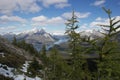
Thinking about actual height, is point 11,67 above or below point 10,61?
below

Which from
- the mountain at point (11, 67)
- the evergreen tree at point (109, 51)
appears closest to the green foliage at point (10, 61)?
the mountain at point (11, 67)

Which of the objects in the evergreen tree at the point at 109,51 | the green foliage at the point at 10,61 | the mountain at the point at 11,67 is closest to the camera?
the evergreen tree at the point at 109,51

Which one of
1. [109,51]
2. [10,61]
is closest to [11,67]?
[10,61]

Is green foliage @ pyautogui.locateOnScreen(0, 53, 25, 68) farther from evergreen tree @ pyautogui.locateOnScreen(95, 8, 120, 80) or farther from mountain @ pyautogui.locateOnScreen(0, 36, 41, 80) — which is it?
evergreen tree @ pyautogui.locateOnScreen(95, 8, 120, 80)

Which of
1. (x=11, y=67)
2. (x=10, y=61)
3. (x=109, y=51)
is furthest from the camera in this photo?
(x=10, y=61)

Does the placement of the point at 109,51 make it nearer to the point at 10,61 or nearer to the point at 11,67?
the point at 11,67

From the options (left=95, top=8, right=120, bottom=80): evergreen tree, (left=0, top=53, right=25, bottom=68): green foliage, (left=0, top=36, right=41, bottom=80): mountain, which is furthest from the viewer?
(left=0, top=53, right=25, bottom=68): green foliage

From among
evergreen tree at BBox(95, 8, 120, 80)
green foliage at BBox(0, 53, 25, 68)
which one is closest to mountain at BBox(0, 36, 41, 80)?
green foliage at BBox(0, 53, 25, 68)

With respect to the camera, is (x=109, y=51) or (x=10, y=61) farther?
(x=10, y=61)

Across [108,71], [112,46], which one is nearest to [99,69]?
[108,71]

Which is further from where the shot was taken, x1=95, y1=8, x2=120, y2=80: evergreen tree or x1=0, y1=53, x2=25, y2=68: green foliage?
x1=0, y1=53, x2=25, y2=68: green foliage

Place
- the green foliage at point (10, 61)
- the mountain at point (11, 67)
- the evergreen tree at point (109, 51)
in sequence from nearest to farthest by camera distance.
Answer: the evergreen tree at point (109, 51), the mountain at point (11, 67), the green foliage at point (10, 61)

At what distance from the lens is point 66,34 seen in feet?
87.9

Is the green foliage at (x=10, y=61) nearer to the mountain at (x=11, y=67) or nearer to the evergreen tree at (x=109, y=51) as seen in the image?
the mountain at (x=11, y=67)
